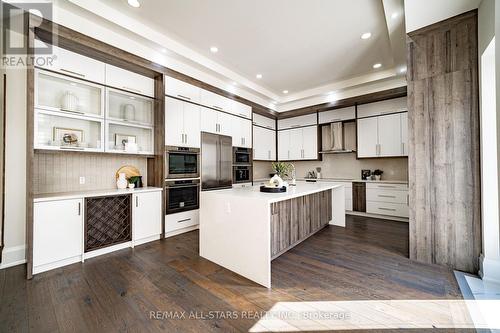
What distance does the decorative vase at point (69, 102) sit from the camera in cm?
263

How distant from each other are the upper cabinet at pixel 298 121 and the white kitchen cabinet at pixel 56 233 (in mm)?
5196


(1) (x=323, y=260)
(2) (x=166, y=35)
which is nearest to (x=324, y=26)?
(2) (x=166, y=35)

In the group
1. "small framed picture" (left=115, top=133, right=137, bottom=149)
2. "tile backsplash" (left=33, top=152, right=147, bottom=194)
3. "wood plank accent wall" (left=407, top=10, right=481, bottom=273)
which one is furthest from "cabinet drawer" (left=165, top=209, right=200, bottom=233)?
"wood plank accent wall" (left=407, top=10, right=481, bottom=273)

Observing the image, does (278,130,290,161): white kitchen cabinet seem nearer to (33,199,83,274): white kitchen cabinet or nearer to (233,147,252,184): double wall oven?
(233,147,252,184): double wall oven

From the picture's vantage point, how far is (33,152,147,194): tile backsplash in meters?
2.60

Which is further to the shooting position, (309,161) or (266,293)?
(309,161)

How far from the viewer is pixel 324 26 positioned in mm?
2859

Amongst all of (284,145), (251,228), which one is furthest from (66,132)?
(284,145)

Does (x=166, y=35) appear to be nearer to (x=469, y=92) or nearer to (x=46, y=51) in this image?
(x=46, y=51)

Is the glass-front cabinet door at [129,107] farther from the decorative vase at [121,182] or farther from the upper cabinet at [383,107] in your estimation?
the upper cabinet at [383,107]

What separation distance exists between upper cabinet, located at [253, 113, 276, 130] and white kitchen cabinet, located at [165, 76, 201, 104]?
2.01 metres

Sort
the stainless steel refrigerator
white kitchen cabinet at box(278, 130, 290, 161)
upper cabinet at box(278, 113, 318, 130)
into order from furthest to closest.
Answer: white kitchen cabinet at box(278, 130, 290, 161)
upper cabinet at box(278, 113, 318, 130)
the stainless steel refrigerator

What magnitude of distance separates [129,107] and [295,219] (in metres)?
3.12

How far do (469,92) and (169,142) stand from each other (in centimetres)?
396
